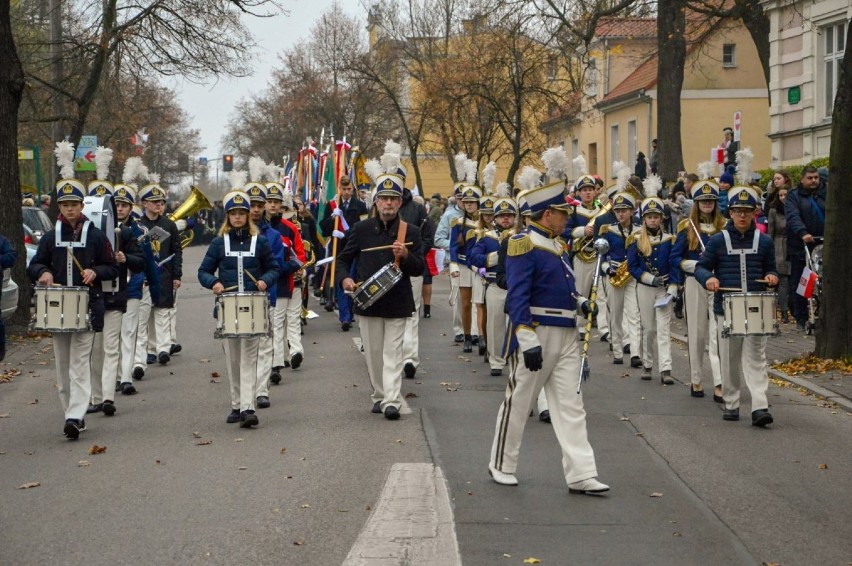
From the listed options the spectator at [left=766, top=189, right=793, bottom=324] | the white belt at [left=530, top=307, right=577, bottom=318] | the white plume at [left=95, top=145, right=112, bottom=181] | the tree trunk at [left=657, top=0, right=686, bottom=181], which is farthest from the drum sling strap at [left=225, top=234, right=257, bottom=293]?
the tree trunk at [left=657, top=0, right=686, bottom=181]

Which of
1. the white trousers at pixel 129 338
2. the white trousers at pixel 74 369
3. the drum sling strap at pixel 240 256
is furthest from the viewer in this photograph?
the white trousers at pixel 129 338

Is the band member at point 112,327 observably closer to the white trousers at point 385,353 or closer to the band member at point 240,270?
the band member at point 240,270

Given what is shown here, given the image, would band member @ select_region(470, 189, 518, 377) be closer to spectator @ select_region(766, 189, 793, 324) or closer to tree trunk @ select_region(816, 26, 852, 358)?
→ tree trunk @ select_region(816, 26, 852, 358)

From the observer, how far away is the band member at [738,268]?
1173 centimetres

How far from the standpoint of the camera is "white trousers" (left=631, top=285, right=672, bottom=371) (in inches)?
571

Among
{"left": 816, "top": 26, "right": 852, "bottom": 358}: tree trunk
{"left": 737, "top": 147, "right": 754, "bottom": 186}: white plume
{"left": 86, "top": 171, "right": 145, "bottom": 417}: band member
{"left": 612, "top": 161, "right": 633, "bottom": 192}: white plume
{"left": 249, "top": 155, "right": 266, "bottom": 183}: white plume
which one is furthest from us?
{"left": 612, "top": 161, "right": 633, "bottom": 192}: white plume

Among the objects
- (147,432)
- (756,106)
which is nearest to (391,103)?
(756,106)

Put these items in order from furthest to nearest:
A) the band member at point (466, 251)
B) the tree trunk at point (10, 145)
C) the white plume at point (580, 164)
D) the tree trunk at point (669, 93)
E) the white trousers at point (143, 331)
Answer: the tree trunk at point (669, 93) → the tree trunk at point (10, 145) → the white plume at point (580, 164) → the band member at point (466, 251) → the white trousers at point (143, 331)

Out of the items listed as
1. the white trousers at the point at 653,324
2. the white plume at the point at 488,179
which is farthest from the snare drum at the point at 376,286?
the white plume at the point at 488,179

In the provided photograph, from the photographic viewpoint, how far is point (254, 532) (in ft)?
24.8

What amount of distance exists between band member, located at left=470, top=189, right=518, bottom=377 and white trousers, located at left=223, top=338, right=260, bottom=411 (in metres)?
3.53

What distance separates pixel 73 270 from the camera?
11.3m

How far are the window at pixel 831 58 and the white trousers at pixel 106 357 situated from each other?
837 inches

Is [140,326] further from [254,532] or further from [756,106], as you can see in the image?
[756,106]
